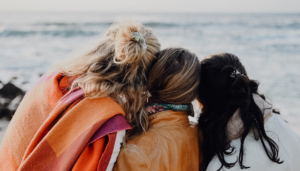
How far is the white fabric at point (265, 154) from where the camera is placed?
5.26 feet

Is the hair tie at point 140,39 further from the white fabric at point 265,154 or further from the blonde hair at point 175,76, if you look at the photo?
the white fabric at point 265,154

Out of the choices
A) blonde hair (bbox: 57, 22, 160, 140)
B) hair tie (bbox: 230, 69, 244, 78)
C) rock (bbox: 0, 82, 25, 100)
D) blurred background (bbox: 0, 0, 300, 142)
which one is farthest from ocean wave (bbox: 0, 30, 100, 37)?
hair tie (bbox: 230, 69, 244, 78)

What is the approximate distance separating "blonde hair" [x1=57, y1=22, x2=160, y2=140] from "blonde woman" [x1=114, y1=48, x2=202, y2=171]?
67mm

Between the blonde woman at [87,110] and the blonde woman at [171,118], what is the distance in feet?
0.23

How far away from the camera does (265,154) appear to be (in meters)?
1.61

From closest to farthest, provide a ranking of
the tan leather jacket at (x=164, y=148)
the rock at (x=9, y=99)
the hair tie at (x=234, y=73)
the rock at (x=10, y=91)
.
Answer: the tan leather jacket at (x=164, y=148)
the hair tie at (x=234, y=73)
the rock at (x=9, y=99)
the rock at (x=10, y=91)

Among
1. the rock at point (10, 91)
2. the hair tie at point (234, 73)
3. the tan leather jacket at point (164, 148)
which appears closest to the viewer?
the tan leather jacket at point (164, 148)

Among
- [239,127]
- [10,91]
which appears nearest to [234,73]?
[239,127]

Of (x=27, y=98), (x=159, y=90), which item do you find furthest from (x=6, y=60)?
(x=159, y=90)

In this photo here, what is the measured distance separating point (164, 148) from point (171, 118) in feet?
0.64

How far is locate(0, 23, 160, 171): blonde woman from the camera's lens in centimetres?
145

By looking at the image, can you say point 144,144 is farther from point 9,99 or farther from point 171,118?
point 9,99

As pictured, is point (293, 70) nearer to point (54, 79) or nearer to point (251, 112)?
point (251, 112)

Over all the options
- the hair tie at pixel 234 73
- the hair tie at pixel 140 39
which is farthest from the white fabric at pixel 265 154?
the hair tie at pixel 140 39
